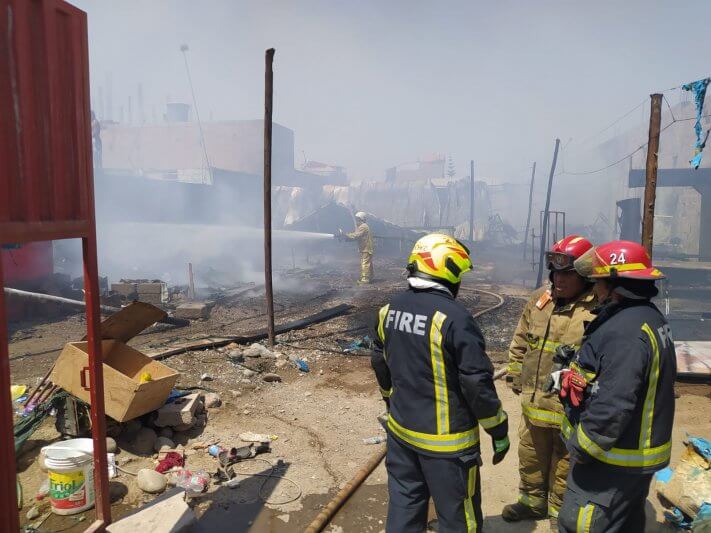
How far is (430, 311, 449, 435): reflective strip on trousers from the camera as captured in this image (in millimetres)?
2557

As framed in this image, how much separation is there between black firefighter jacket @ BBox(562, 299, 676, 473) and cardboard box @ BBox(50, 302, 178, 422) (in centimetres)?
360

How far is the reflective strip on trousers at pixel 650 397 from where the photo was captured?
92.4 inches

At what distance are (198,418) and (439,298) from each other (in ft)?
11.5

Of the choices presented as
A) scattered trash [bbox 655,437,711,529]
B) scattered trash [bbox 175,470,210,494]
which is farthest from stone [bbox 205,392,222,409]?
scattered trash [bbox 655,437,711,529]

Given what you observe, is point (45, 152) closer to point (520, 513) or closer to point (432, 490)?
point (432, 490)

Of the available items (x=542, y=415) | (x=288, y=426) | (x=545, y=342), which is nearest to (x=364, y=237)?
(x=288, y=426)

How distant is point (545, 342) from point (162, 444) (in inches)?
140

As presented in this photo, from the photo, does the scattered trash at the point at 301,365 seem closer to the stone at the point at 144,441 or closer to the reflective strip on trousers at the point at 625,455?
the stone at the point at 144,441

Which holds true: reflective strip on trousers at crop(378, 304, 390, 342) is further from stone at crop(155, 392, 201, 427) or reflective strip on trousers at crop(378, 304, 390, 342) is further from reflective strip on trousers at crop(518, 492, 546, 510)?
stone at crop(155, 392, 201, 427)

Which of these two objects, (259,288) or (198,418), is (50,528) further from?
(259,288)

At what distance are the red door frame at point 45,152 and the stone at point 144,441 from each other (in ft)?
5.01

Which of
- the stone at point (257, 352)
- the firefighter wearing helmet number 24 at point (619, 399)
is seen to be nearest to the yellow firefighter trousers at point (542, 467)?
the firefighter wearing helmet number 24 at point (619, 399)

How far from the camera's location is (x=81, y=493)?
363 centimetres

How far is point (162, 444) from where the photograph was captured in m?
4.65
